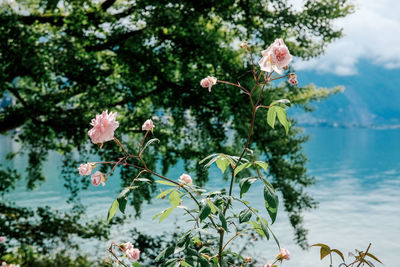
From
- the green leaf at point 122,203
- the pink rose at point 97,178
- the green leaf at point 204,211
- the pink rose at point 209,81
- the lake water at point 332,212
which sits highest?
the pink rose at point 209,81

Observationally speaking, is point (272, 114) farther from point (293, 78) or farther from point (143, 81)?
point (143, 81)

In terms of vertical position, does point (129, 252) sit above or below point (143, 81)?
below

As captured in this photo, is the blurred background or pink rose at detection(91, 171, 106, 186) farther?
the blurred background

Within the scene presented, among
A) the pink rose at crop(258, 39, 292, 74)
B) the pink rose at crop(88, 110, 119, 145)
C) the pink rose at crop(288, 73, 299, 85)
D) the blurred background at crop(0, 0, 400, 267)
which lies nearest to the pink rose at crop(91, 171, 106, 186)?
the pink rose at crop(88, 110, 119, 145)

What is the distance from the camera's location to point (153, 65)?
948 centimetres

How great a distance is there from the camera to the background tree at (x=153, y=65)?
28.3 ft

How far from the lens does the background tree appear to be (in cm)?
864

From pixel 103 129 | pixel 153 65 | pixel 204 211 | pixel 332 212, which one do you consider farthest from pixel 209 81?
pixel 332 212

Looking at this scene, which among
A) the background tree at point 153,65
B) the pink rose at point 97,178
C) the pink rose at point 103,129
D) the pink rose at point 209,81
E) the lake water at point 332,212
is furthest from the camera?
the lake water at point 332,212

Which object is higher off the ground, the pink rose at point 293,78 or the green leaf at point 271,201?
the pink rose at point 293,78

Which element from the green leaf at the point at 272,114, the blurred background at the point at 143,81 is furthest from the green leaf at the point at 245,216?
the blurred background at the point at 143,81

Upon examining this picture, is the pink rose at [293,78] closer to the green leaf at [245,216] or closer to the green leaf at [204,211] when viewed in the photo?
the green leaf at [245,216]

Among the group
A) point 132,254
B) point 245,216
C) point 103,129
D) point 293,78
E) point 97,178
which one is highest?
point 293,78

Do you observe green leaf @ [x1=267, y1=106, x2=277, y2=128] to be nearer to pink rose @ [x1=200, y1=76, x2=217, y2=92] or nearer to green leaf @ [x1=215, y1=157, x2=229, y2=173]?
green leaf @ [x1=215, y1=157, x2=229, y2=173]
